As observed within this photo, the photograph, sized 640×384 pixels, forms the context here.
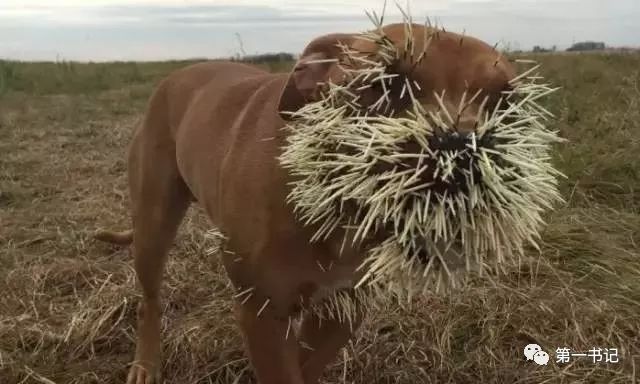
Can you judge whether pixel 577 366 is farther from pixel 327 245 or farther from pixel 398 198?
pixel 398 198

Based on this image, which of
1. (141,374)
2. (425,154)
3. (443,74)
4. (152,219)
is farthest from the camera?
(152,219)

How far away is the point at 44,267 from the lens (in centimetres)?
434

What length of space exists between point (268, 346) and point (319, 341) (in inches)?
18.3

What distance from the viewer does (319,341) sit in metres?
2.72

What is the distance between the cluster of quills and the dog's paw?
1691mm

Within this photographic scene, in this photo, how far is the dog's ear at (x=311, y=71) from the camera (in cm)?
192

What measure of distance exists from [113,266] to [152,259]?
1.16 metres

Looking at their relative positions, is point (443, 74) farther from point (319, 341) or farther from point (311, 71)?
point (319, 341)

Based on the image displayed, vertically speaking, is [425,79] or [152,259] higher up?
[425,79]

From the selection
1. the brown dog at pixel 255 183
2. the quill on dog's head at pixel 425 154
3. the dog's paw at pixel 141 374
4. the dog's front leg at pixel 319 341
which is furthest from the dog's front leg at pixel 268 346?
the dog's paw at pixel 141 374

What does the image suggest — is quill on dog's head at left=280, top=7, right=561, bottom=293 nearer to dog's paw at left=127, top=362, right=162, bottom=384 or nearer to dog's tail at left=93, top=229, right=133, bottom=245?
dog's paw at left=127, top=362, right=162, bottom=384

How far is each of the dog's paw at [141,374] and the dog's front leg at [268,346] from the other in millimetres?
1001

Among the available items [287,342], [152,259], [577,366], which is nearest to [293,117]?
[287,342]

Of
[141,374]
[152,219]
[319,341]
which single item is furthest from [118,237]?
[319,341]
